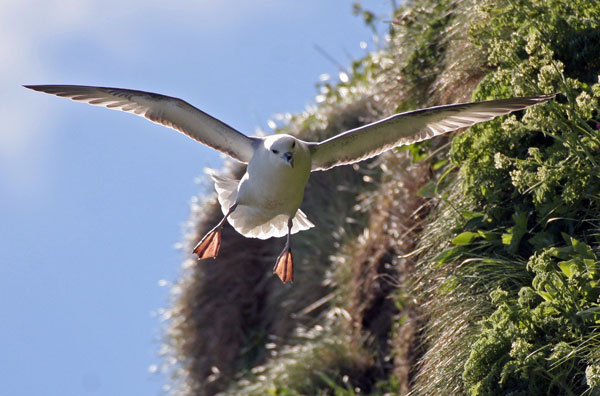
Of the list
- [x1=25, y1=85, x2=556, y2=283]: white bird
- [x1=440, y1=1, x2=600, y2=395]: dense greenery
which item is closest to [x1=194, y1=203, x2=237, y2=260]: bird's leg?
[x1=25, y1=85, x2=556, y2=283]: white bird

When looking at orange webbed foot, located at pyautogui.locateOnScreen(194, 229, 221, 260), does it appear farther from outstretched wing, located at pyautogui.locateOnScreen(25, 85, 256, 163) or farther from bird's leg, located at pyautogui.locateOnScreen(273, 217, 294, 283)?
outstretched wing, located at pyautogui.locateOnScreen(25, 85, 256, 163)

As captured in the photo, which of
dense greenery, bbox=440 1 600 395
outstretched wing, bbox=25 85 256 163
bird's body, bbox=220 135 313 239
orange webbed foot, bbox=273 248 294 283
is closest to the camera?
dense greenery, bbox=440 1 600 395

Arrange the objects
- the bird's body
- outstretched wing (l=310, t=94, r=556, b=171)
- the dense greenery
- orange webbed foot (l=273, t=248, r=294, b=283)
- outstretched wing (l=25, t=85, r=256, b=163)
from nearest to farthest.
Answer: the dense greenery
outstretched wing (l=310, t=94, r=556, b=171)
the bird's body
outstretched wing (l=25, t=85, r=256, b=163)
orange webbed foot (l=273, t=248, r=294, b=283)

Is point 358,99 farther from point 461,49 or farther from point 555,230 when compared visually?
point 555,230

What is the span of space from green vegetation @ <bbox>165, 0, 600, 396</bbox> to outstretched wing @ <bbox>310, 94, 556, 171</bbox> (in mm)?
112

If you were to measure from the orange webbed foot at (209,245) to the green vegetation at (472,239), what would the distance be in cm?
121

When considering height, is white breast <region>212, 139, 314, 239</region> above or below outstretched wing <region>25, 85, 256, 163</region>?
below

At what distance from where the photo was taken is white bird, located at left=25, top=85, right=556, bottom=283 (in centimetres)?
469

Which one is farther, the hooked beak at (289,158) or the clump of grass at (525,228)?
the hooked beak at (289,158)

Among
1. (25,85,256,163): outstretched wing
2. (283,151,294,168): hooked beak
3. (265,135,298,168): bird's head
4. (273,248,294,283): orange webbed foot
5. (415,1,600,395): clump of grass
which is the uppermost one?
(25,85,256,163): outstretched wing

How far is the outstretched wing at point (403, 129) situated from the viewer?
454 cm

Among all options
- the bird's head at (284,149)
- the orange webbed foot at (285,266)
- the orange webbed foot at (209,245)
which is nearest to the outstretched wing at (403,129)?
the bird's head at (284,149)

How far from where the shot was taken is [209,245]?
529 cm

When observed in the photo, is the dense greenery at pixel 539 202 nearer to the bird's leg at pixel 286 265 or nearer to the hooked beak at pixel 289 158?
the hooked beak at pixel 289 158
